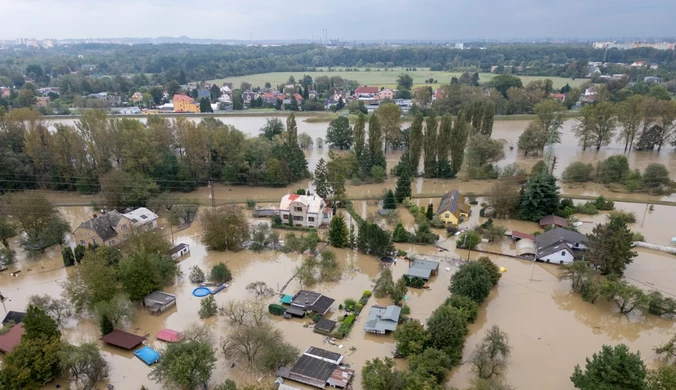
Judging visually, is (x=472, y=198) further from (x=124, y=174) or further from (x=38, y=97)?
(x=38, y=97)

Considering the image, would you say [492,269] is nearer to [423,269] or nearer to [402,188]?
[423,269]

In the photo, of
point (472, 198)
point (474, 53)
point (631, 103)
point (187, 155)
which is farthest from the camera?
point (474, 53)

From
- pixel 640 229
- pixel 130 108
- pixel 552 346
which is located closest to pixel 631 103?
pixel 640 229

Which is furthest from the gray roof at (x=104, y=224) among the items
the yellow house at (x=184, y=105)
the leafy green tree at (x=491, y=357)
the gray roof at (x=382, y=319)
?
the yellow house at (x=184, y=105)

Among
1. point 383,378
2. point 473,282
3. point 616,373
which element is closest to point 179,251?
point 383,378

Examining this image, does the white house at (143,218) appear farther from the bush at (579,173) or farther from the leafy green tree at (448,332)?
the bush at (579,173)

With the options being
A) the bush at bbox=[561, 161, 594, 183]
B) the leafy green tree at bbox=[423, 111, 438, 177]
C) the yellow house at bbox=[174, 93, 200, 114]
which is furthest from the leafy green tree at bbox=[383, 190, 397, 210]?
the yellow house at bbox=[174, 93, 200, 114]

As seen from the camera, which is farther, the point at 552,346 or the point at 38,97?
the point at 38,97

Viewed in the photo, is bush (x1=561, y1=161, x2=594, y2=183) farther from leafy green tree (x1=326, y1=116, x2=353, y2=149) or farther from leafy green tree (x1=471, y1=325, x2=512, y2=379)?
leafy green tree (x1=471, y1=325, x2=512, y2=379)
